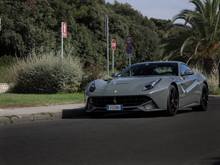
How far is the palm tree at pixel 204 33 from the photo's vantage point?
3297cm

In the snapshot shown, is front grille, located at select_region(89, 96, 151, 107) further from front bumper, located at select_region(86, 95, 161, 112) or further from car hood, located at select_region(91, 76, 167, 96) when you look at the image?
car hood, located at select_region(91, 76, 167, 96)

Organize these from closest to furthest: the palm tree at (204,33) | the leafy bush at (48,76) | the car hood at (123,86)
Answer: the car hood at (123,86), the leafy bush at (48,76), the palm tree at (204,33)

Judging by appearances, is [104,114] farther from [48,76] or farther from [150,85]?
[48,76]

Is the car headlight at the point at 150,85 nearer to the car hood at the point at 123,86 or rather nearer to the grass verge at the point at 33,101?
the car hood at the point at 123,86

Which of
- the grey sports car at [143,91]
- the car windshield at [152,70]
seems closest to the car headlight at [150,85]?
the grey sports car at [143,91]

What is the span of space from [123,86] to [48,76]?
1079 cm

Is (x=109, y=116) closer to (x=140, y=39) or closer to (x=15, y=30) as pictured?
(x=15, y=30)

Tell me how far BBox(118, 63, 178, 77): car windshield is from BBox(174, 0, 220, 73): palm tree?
16369 mm

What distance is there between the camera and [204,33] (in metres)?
33.6

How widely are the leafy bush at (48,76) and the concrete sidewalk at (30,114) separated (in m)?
7.64

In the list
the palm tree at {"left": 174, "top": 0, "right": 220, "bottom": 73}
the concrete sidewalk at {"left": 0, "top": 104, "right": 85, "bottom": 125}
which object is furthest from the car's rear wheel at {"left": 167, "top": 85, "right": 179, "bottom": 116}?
the palm tree at {"left": 174, "top": 0, "right": 220, "bottom": 73}

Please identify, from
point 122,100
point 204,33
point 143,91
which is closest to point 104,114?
point 122,100

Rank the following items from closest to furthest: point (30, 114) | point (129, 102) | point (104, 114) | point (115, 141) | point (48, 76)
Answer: point (115, 141), point (129, 102), point (30, 114), point (104, 114), point (48, 76)

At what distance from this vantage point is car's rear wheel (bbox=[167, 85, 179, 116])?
50.1 ft
